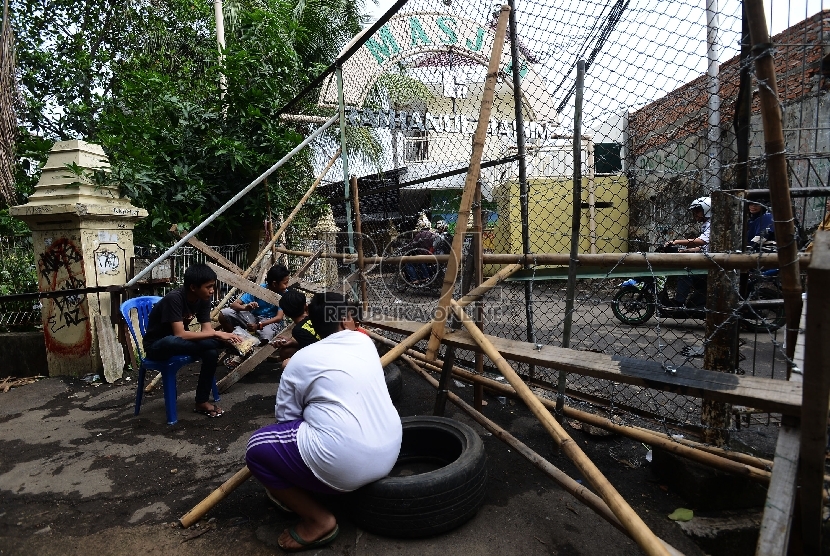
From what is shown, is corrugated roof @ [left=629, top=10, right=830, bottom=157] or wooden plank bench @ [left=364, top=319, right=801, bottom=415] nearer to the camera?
wooden plank bench @ [left=364, top=319, right=801, bottom=415]

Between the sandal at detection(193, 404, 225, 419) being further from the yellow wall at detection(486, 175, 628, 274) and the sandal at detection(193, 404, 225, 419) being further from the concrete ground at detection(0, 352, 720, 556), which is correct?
the yellow wall at detection(486, 175, 628, 274)

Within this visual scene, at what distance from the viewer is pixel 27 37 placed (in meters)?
10.1

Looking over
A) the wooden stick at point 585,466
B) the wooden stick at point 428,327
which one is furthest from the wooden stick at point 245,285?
the wooden stick at point 585,466

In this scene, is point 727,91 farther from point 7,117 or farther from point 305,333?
point 7,117

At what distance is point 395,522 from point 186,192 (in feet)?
19.4

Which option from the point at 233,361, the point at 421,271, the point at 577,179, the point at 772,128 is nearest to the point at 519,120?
the point at 577,179

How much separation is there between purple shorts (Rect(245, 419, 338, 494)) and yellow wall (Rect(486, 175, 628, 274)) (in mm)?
2270

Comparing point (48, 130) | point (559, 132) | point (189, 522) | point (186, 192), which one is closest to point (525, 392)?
point (189, 522)

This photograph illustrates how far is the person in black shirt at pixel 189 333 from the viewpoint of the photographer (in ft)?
11.7

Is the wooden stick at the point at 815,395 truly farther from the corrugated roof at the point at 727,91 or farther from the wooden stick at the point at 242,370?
the wooden stick at the point at 242,370

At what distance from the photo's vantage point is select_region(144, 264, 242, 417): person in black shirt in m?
3.56

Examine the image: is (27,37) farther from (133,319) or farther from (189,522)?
(189,522)

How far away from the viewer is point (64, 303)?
4.93m

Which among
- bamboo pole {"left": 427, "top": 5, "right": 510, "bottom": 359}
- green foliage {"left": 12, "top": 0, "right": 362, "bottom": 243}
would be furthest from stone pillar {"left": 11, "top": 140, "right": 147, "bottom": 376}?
bamboo pole {"left": 427, "top": 5, "right": 510, "bottom": 359}
